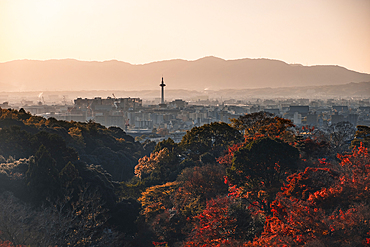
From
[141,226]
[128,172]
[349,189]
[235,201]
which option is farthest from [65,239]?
[128,172]

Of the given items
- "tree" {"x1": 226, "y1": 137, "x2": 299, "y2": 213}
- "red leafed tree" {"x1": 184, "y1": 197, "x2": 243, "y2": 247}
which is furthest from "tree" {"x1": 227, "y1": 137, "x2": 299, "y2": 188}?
"red leafed tree" {"x1": 184, "y1": 197, "x2": 243, "y2": 247}

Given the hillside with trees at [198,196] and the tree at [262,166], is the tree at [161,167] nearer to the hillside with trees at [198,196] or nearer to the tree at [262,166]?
the hillside with trees at [198,196]

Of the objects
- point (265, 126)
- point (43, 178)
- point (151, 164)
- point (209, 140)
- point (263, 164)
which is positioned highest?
point (265, 126)

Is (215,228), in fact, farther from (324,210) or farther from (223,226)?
(324,210)

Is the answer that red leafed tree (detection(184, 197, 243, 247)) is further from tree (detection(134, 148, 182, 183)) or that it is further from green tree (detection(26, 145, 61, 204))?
tree (detection(134, 148, 182, 183))

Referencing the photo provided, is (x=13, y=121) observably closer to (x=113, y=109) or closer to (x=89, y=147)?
(x=89, y=147)

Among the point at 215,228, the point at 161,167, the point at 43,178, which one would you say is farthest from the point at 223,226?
the point at 161,167
